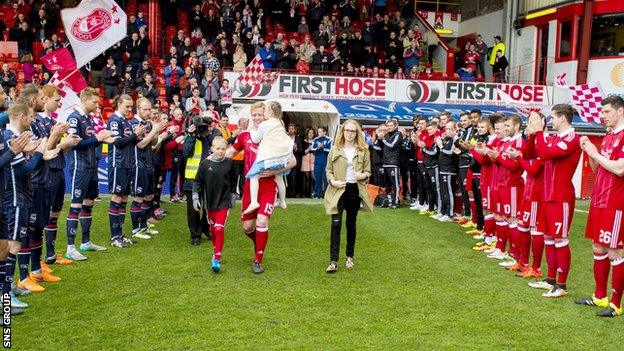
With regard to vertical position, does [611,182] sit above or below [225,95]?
below

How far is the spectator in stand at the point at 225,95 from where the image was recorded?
1783cm

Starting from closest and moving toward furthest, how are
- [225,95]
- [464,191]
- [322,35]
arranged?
[464,191]
[225,95]
[322,35]

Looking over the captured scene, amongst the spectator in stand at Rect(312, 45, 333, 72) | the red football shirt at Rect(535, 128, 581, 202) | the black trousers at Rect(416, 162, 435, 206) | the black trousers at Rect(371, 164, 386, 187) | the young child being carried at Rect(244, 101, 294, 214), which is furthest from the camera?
the spectator in stand at Rect(312, 45, 333, 72)

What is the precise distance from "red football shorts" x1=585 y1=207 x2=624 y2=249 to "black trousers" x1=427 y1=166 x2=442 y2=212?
23.1ft

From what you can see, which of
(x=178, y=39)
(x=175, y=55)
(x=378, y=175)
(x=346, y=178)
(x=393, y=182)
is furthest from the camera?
(x=178, y=39)

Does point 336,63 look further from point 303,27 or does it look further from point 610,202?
point 610,202

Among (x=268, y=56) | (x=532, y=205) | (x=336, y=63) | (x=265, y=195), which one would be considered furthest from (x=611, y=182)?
(x=336, y=63)

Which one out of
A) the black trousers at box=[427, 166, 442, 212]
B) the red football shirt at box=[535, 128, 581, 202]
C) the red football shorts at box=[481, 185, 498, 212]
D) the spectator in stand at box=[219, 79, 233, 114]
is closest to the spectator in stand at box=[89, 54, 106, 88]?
the spectator in stand at box=[219, 79, 233, 114]

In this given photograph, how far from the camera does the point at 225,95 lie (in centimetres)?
1812

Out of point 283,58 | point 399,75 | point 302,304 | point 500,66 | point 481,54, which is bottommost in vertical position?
point 302,304

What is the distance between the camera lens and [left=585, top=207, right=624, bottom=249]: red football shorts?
21.5ft

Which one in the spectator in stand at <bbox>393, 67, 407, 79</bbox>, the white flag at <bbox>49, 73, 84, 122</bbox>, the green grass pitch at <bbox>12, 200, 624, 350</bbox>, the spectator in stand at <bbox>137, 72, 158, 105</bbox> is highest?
the spectator in stand at <bbox>393, 67, 407, 79</bbox>

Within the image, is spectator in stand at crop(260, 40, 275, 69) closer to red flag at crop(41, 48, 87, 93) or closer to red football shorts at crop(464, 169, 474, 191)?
red flag at crop(41, 48, 87, 93)

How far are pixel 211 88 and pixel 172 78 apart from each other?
1711 mm
